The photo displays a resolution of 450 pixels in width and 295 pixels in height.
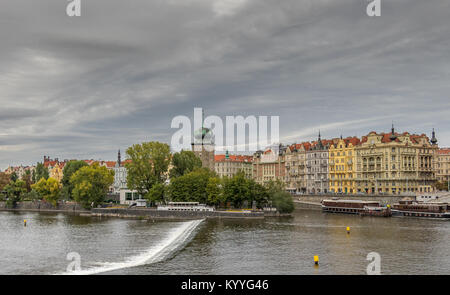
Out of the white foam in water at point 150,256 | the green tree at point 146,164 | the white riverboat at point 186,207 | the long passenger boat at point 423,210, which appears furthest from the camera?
the green tree at point 146,164

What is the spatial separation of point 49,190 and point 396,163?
104 m

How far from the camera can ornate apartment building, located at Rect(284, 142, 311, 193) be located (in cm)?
16662

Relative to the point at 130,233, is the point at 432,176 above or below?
above

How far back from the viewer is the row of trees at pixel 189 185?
10438 cm

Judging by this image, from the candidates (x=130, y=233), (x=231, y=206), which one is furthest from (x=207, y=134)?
(x=130, y=233)

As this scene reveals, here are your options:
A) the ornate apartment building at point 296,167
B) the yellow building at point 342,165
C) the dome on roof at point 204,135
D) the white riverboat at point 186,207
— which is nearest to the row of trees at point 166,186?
the white riverboat at point 186,207

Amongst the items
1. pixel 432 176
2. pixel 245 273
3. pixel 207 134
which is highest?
pixel 207 134

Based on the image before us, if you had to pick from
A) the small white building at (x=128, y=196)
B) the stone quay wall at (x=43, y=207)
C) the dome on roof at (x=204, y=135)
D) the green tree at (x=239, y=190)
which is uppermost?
the dome on roof at (x=204, y=135)

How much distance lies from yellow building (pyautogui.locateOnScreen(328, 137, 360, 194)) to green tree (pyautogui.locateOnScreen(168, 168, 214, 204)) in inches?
2248

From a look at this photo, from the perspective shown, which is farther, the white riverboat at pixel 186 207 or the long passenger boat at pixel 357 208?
the white riverboat at pixel 186 207

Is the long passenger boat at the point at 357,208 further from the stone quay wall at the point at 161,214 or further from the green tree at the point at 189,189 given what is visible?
the green tree at the point at 189,189

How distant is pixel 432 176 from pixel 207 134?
80.6 meters

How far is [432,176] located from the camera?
13938 cm
